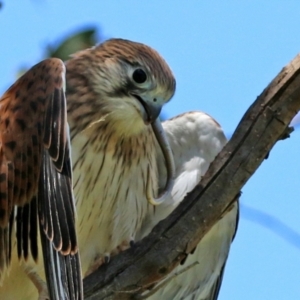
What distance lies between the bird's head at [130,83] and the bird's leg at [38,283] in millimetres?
966

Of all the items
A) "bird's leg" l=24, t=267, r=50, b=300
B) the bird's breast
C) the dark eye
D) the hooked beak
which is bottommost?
"bird's leg" l=24, t=267, r=50, b=300

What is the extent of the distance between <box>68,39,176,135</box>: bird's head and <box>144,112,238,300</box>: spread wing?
0.35m

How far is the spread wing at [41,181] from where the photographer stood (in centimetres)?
466

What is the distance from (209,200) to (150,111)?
2.90 feet

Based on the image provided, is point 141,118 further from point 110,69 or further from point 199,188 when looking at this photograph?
point 199,188

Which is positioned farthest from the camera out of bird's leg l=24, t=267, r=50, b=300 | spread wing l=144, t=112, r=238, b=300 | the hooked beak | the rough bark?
spread wing l=144, t=112, r=238, b=300

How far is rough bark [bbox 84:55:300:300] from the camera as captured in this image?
4.61 metres

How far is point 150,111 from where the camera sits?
5461mm

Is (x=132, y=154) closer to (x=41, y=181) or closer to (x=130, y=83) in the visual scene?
(x=130, y=83)

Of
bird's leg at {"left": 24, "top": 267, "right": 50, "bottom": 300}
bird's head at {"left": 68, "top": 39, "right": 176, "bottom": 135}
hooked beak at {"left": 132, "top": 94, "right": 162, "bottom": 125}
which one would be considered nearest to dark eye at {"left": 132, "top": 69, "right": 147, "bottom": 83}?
A: bird's head at {"left": 68, "top": 39, "right": 176, "bottom": 135}

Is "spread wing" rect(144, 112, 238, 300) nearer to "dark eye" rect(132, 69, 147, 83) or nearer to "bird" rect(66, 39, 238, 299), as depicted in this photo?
"bird" rect(66, 39, 238, 299)

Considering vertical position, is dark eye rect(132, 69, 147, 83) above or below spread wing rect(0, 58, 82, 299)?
above

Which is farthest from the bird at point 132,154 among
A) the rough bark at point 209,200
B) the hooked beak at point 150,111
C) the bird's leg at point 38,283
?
the rough bark at point 209,200

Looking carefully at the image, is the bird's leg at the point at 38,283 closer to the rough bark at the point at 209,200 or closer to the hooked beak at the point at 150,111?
the rough bark at the point at 209,200
